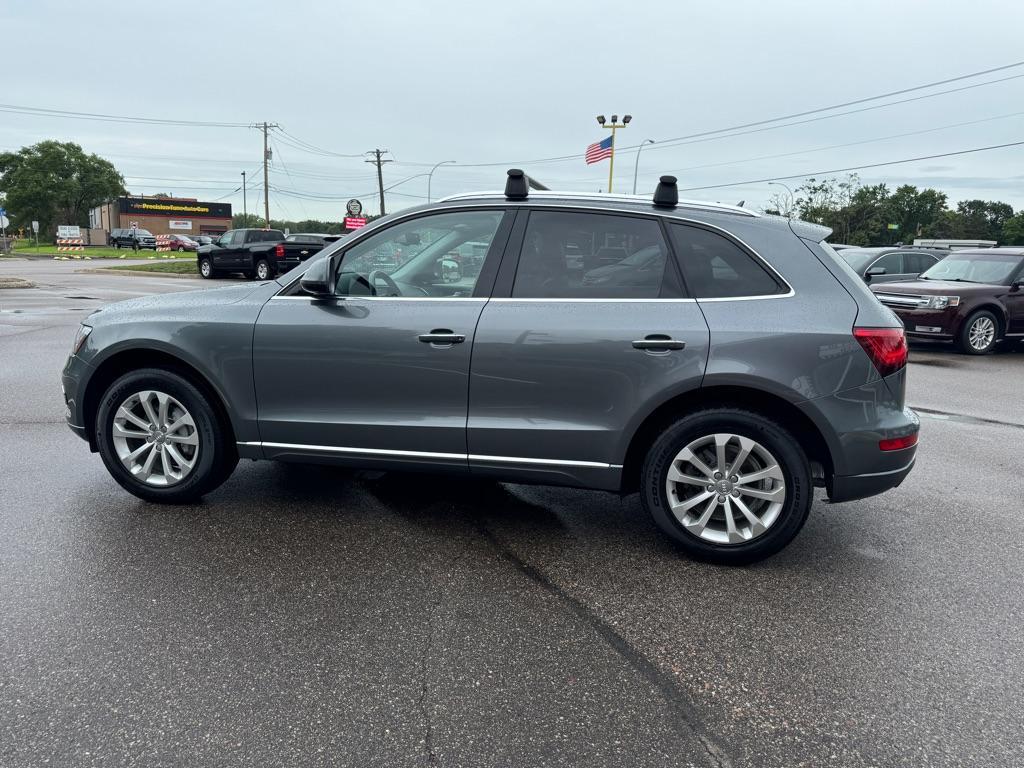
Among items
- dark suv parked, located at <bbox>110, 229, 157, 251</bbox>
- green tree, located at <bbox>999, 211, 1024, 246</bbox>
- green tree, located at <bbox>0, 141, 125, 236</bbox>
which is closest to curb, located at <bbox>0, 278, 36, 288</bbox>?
dark suv parked, located at <bbox>110, 229, 157, 251</bbox>

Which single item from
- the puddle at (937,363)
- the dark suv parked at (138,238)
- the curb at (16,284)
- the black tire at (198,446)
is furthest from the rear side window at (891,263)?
the dark suv parked at (138,238)

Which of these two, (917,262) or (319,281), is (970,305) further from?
(319,281)

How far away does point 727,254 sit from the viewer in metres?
3.71

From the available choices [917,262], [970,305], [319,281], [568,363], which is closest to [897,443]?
[568,363]

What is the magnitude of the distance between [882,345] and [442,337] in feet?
6.92

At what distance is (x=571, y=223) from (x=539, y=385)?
2.83 ft

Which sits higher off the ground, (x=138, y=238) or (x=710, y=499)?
(x=138, y=238)

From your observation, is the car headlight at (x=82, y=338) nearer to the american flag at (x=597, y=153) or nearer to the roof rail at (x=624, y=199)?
the roof rail at (x=624, y=199)

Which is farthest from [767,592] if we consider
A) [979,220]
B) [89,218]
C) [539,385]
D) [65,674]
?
[979,220]

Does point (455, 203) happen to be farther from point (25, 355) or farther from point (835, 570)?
point (25, 355)

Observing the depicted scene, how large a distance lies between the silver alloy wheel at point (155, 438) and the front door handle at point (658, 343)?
2511 mm

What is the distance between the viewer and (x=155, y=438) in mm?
4270

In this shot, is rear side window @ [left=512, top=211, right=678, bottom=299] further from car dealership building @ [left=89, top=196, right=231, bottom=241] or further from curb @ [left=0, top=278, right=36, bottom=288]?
car dealership building @ [left=89, top=196, right=231, bottom=241]

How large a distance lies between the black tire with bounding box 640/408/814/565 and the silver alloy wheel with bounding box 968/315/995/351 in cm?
1022
